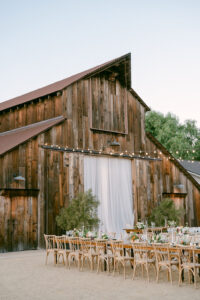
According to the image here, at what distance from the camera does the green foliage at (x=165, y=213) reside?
1834cm

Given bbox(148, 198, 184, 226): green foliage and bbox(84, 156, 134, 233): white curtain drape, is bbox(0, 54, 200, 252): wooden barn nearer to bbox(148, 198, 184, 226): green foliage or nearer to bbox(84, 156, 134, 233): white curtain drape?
bbox(84, 156, 134, 233): white curtain drape

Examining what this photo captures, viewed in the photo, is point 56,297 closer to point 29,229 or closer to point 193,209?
point 29,229

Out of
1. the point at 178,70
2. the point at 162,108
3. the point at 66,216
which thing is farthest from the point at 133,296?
the point at 162,108

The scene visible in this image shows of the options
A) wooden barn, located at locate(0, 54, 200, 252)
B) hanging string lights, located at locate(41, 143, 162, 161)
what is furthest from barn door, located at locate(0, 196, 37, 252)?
hanging string lights, located at locate(41, 143, 162, 161)

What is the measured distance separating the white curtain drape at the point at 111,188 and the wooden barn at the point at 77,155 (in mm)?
53

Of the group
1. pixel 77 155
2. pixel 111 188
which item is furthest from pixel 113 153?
pixel 77 155

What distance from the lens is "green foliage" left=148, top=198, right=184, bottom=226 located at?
18.3 m

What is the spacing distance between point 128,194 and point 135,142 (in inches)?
112

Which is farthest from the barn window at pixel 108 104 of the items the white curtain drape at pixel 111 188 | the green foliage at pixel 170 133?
the green foliage at pixel 170 133

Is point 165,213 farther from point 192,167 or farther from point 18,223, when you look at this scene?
point 192,167

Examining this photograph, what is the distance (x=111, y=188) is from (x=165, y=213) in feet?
9.99

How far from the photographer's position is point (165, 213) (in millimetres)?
18531

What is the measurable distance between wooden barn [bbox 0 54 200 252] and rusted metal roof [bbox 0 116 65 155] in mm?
64

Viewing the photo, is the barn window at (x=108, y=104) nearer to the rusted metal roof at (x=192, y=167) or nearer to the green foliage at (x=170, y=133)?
the rusted metal roof at (x=192, y=167)
